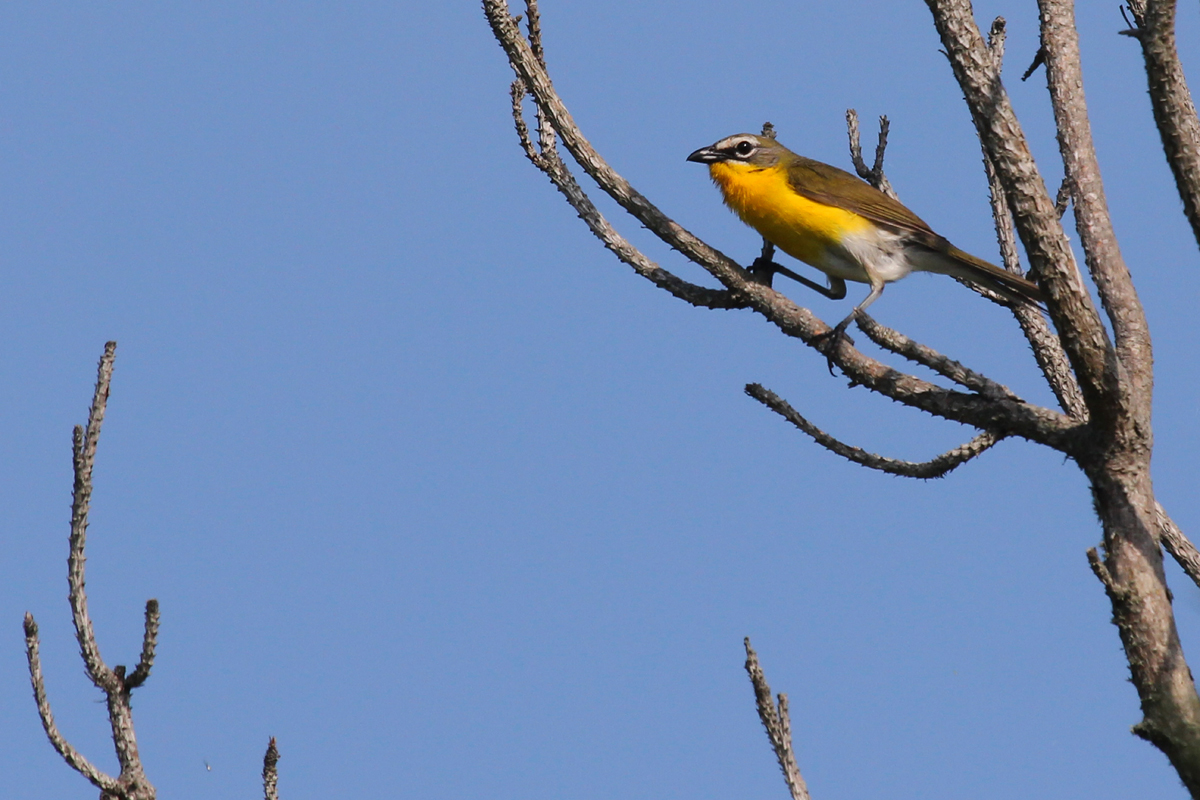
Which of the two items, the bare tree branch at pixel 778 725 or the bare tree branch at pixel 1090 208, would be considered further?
the bare tree branch at pixel 1090 208

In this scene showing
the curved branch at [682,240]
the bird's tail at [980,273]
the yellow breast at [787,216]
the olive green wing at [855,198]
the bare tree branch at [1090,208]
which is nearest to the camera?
the bare tree branch at [1090,208]

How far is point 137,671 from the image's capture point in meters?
4.00

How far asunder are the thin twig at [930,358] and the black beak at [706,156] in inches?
101

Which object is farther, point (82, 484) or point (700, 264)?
point (700, 264)

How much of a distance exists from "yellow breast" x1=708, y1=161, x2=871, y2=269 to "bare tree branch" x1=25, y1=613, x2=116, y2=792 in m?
5.66

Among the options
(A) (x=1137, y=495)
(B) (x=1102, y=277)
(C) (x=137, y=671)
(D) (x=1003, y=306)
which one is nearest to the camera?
(C) (x=137, y=671)

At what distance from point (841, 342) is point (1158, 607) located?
1.97 m

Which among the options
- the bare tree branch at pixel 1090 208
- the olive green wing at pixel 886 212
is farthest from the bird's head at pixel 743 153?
the bare tree branch at pixel 1090 208

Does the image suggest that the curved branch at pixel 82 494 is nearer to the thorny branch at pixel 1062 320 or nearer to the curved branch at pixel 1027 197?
A: the thorny branch at pixel 1062 320

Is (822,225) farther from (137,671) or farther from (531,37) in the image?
(137,671)

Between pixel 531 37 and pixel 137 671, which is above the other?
pixel 531 37

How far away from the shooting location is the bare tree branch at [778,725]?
14.7 feet

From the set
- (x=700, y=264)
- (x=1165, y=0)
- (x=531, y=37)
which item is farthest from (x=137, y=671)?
(x=1165, y=0)

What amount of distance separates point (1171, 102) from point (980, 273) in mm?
3827
